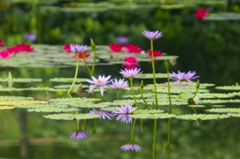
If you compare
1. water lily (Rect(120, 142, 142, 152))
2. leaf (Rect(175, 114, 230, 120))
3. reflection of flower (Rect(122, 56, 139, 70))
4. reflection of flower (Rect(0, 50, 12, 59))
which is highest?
reflection of flower (Rect(0, 50, 12, 59))

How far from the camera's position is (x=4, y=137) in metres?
2.91

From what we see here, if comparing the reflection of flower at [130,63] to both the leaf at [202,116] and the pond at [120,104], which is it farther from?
→ the leaf at [202,116]

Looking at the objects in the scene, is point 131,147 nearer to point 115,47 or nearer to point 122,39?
point 115,47

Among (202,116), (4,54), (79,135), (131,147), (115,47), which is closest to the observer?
(131,147)

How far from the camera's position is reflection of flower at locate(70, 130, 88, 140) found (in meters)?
2.89

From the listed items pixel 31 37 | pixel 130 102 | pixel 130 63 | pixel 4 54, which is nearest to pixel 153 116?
pixel 130 102

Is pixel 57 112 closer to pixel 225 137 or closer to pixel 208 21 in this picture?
pixel 225 137

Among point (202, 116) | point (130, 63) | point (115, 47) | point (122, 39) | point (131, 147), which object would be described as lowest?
point (131, 147)

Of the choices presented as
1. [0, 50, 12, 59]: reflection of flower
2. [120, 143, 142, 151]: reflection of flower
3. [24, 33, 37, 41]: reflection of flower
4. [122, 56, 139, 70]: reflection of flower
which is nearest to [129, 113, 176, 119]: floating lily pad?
[120, 143, 142, 151]: reflection of flower

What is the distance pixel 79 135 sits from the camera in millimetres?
2939

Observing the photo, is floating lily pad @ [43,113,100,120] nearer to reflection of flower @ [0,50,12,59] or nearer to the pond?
the pond

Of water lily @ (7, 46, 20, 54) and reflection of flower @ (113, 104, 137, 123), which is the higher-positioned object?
water lily @ (7, 46, 20, 54)

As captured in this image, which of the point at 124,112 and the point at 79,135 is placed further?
the point at 124,112

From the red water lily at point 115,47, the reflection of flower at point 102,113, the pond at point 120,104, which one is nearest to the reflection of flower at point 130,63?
the pond at point 120,104
